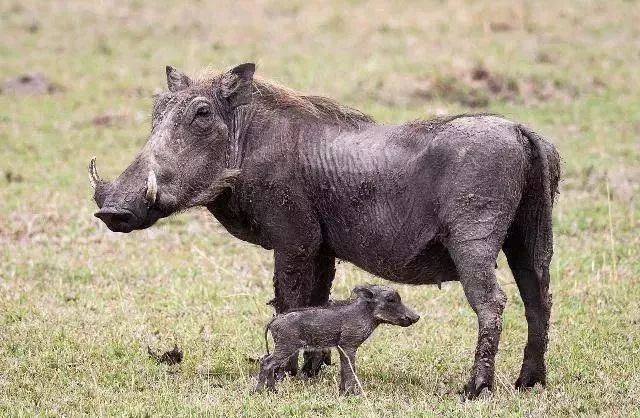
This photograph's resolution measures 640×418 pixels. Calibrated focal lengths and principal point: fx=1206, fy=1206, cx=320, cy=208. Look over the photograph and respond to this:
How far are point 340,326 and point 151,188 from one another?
4.39 feet

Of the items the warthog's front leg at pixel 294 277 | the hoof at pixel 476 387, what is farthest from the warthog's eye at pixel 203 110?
the hoof at pixel 476 387

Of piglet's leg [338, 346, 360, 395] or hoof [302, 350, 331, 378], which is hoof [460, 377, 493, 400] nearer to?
piglet's leg [338, 346, 360, 395]

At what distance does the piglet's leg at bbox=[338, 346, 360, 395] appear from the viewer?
6.89 metres

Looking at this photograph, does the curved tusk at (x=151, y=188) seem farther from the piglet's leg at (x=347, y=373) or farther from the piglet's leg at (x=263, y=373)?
the piglet's leg at (x=347, y=373)

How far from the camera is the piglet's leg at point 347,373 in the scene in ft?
22.6

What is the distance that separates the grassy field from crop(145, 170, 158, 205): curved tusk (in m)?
1.12

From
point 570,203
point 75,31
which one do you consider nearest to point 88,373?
point 570,203

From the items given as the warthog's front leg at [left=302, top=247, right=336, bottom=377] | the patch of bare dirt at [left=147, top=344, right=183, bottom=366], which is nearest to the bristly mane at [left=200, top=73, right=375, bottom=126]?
the warthog's front leg at [left=302, top=247, right=336, bottom=377]

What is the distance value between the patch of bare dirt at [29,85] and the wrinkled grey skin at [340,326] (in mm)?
11440

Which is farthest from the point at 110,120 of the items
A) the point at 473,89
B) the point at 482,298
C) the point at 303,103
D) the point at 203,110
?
the point at 482,298

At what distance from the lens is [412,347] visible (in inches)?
323

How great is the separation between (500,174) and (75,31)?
1554 centimetres

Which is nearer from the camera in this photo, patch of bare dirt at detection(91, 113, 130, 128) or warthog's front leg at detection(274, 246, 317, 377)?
warthog's front leg at detection(274, 246, 317, 377)

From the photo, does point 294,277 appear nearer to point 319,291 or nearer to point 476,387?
point 319,291
